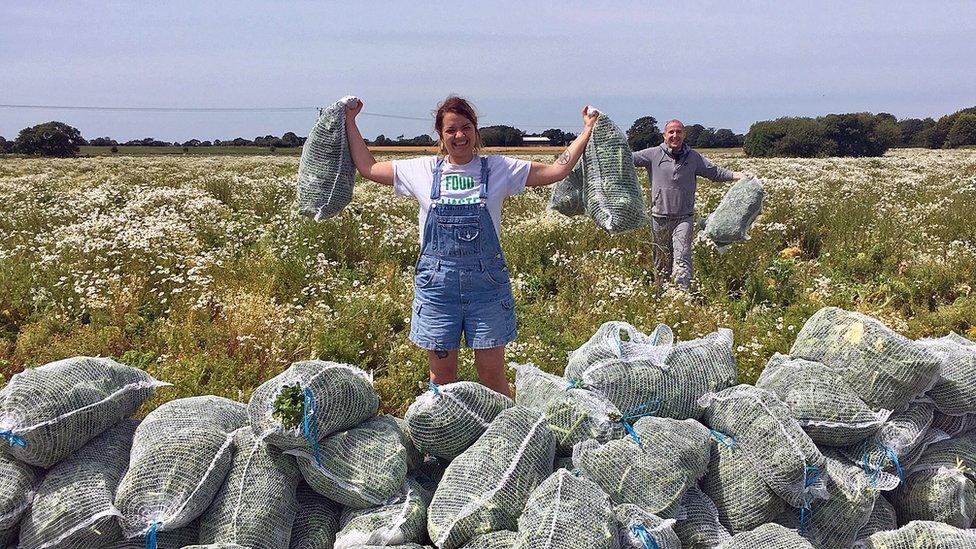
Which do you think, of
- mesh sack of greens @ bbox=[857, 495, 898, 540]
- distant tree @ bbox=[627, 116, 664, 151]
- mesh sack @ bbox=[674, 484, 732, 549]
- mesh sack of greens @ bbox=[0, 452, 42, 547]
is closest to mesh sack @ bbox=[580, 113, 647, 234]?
mesh sack @ bbox=[674, 484, 732, 549]

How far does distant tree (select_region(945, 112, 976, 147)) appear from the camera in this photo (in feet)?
195

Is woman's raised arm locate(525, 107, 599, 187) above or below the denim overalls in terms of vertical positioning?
above

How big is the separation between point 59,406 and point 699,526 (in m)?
2.41

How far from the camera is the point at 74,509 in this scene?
222 centimetres

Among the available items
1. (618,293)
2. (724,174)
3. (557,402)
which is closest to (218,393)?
(557,402)

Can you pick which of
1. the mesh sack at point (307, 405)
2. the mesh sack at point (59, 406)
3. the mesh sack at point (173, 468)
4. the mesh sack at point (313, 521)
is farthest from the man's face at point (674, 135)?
the mesh sack at point (59, 406)

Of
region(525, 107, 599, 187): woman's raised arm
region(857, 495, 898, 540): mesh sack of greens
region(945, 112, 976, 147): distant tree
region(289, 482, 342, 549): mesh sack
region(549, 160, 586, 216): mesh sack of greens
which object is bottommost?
region(857, 495, 898, 540): mesh sack of greens

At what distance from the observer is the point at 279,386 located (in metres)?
2.51

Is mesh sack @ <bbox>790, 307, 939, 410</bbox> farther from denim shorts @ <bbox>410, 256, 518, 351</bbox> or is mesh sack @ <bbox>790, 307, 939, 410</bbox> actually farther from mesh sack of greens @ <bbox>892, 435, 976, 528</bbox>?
denim shorts @ <bbox>410, 256, 518, 351</bbox>

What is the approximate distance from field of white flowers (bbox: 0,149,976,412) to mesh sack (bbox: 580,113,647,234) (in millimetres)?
1799

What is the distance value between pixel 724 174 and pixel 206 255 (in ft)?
17.9

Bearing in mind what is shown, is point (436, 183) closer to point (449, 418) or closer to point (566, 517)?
point (449, 418)

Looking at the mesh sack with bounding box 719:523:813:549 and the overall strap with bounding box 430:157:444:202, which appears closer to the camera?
the mesh sack with bounding box 719:523:813:549

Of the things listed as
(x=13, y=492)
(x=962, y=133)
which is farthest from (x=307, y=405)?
(x=962, y=133)
